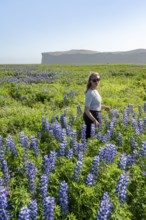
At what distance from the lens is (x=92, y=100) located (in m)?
7.10

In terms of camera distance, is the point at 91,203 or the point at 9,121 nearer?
the point at 91,203

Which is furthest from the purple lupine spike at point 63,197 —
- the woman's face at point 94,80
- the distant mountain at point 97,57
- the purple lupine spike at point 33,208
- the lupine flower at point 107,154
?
the distant mountain at point 97,57

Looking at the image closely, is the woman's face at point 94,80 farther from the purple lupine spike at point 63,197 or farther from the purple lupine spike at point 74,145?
the purple lupine spike at point 63,197

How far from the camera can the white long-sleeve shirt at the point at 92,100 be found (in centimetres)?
688

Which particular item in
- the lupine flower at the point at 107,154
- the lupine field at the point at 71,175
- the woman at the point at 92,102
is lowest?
the lupine field at the point at 71,175

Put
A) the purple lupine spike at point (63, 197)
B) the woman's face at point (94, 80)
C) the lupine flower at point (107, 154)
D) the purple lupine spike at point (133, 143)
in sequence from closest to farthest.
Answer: the purple lupine spike at point (63, 197) → the lupine flower at point (107, 154) → the purple lupine spike at point (133, 143) → the woman's face at point (94, 80)

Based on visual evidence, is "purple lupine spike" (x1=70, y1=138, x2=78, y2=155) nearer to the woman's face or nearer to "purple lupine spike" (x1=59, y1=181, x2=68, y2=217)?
the woman's face

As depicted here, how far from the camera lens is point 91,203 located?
3.86m

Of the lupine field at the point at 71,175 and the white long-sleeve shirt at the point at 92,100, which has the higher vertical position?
the white long-sleeve shirt at the point at 92,100

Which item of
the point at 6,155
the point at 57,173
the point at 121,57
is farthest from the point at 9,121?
the point at 121,57

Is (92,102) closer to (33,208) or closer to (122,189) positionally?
(122,189)

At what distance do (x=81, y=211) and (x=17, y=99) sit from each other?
30.6 feet

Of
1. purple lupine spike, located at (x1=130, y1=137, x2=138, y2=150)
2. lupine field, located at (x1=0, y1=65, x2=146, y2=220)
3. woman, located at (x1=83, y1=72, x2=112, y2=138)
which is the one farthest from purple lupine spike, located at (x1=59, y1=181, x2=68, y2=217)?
woman, located at (x1=83, y1=72, x2=112, y2=138)

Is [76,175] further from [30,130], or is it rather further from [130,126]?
[30,130]
